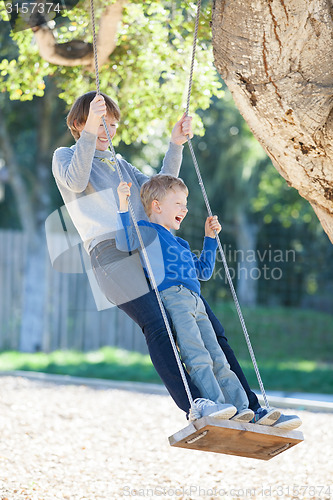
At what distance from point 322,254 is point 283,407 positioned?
19.5ft

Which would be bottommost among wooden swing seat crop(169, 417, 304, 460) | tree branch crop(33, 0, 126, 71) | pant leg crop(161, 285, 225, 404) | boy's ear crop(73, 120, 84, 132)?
wooden swing seat crop(169, 417, 304, 460)

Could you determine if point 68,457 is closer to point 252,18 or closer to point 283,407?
point 283,407

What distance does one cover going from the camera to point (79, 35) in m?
4.88

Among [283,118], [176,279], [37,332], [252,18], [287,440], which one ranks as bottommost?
[37,332]

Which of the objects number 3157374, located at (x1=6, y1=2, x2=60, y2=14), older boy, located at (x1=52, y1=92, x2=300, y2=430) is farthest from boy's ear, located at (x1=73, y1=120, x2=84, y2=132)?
number 3157374, located at (x1=6, y1=2, x2=60, y2=14)

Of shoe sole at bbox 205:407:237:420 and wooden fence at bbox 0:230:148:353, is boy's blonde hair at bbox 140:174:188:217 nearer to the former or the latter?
shoe sole at bbox 205:407:237:420

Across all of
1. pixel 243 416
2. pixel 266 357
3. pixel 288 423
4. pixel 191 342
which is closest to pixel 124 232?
pixel 191 342

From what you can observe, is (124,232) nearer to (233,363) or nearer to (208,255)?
(208,255)

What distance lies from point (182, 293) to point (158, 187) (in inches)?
20.6

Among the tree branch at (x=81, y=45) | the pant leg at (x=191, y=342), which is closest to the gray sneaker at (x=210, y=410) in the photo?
the pant leg at (x=191, y=342)

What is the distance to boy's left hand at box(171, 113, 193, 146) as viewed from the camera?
344 cm

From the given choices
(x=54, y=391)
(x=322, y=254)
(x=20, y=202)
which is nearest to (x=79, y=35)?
(x=54, y=391)

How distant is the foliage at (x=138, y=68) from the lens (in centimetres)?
487

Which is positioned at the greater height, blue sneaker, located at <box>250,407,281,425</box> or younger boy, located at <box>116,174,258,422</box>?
younger boy, located at <box>116,174,258,422</box>
